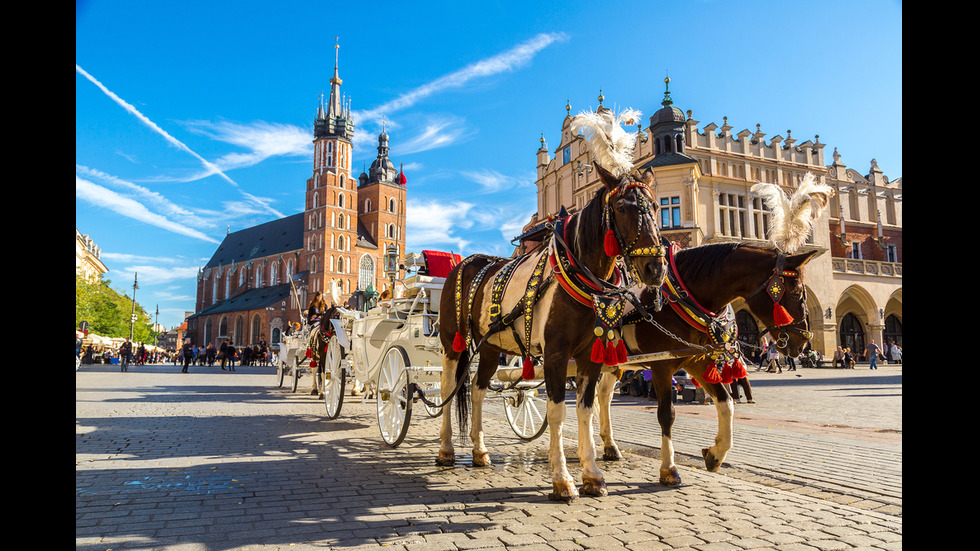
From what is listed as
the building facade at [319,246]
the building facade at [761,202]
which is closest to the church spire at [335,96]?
the building facade at [319,246]

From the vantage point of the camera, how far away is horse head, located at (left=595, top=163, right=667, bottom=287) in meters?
3.65

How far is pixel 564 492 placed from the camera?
3.95 meters

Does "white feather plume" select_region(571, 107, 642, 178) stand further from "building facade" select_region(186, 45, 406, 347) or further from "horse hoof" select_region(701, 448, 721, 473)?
"building facade" select_region(186, 45, 406, 347)

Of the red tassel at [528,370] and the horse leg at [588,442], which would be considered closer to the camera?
the horse leg at [588,442]

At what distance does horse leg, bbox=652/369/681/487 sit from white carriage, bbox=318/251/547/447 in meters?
1.59

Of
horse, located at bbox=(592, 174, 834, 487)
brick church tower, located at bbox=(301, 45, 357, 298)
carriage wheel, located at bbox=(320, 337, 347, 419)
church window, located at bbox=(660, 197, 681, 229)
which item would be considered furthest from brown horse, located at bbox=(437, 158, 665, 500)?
brick church tower, located at bbox=(301, 45, 357, 298)

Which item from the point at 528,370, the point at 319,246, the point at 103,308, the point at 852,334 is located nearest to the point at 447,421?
the point at 528,370

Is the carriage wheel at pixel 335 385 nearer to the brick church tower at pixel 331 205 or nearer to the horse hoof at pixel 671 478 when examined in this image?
the horse hoof at pixel 671 478

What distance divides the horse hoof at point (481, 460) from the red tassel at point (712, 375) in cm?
215

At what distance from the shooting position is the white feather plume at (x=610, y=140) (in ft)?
13.9

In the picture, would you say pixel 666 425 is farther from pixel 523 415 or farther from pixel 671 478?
pixel 523 415

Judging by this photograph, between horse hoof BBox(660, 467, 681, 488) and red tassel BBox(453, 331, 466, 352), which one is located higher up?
red tassel BBox(453, 331, 466, 352)
